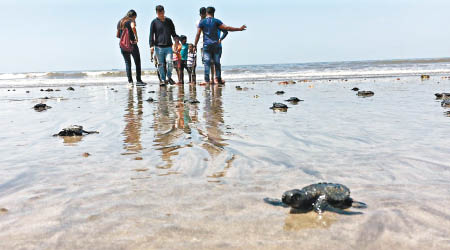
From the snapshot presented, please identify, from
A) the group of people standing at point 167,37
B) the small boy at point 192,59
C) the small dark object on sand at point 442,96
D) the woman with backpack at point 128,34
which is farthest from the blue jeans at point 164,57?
the small dark object on sand at point 442,96

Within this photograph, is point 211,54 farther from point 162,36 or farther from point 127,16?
point 127,16

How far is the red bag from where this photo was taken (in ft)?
37.6

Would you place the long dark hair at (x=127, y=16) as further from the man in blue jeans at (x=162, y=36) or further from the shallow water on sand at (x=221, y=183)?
the shallow water on sand at (x=221, y=183)

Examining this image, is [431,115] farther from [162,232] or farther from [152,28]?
[152,28]

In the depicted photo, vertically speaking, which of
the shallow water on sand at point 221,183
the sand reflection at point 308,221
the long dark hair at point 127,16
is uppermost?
the long dark hair at point 127,16

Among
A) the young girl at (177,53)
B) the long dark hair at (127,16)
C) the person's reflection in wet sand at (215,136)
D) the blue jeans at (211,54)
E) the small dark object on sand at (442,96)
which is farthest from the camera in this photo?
the young girl at (177,53)

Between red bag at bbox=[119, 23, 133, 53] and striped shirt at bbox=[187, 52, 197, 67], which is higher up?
red bag at bbox=[119, 23, 133, 53]

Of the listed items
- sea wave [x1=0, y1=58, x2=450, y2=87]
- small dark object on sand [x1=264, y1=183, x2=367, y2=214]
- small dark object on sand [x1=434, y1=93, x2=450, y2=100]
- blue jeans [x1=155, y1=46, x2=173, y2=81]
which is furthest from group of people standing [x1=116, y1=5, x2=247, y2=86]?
small dark object on sand [x1=264, y1=183, x2=367, y2=214]

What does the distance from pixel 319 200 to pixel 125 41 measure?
1070 cm

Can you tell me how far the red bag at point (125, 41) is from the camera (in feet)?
37.6

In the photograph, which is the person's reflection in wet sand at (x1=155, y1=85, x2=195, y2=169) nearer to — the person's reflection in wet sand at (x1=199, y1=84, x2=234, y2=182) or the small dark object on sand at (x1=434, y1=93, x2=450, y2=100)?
the person's reflection in wet sand at (x1=199, y1=84, x2=234, y2=182)

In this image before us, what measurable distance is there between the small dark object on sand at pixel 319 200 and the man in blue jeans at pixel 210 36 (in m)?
9.24

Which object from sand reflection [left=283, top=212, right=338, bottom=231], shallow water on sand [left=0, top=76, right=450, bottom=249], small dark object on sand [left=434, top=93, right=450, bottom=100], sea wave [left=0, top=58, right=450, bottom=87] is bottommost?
sand reflection [left=283, top=212, right=338, bottom=231]

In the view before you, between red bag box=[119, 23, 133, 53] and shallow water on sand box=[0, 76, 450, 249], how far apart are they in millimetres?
7441
